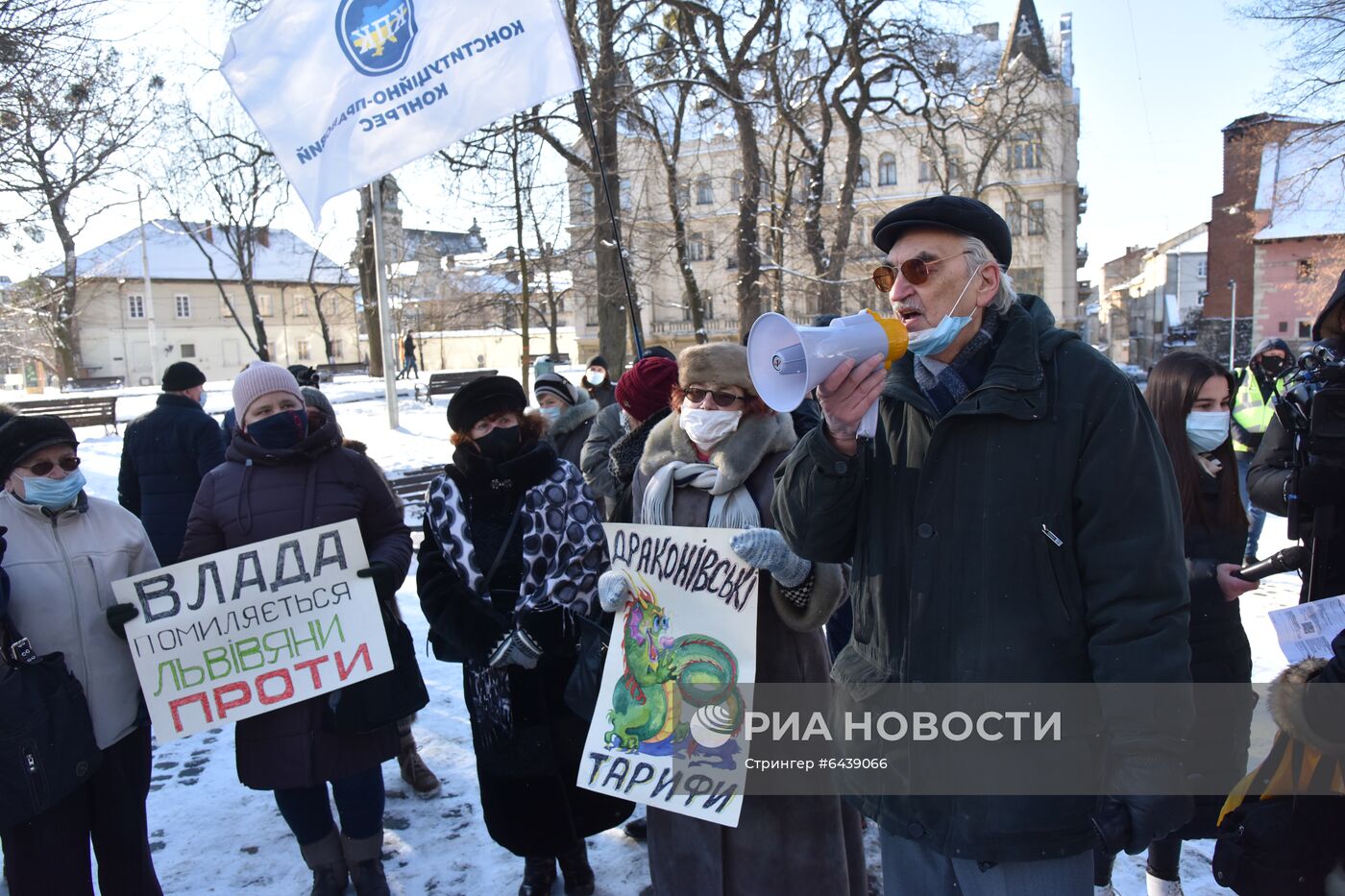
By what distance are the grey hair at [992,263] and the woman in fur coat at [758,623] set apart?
1.00m

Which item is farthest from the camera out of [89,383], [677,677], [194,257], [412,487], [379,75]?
[194,257]

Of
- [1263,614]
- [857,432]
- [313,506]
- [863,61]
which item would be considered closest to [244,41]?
[313,506]

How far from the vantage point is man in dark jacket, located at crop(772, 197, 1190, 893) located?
1733 mm

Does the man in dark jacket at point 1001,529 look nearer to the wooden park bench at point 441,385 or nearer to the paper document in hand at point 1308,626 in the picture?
the paper document in hand at point 1308,626

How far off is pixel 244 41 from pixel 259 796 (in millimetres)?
3823

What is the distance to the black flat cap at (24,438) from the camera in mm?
2908

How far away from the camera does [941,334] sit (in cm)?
190

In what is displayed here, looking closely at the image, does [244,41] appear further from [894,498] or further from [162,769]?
[894,498]

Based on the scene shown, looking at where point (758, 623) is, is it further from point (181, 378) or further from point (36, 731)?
point (181, 378)

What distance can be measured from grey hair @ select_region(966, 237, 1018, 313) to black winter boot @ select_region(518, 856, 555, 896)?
8.66 ft

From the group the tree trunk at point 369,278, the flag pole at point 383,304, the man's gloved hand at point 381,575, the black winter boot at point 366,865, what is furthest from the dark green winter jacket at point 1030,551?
the tree trunk at point 369,278

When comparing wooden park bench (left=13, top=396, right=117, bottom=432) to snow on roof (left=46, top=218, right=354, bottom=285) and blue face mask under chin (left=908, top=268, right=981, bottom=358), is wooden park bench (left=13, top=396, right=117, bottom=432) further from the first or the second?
snow on roof (left=46, top=218, right=354, bottom=285)

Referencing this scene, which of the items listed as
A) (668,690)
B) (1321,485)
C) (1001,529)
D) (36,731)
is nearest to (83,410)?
(36,731)

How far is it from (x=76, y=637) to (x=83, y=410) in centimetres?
1865
